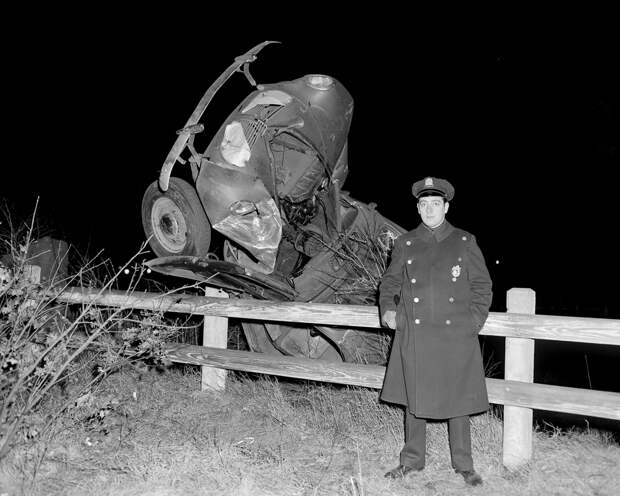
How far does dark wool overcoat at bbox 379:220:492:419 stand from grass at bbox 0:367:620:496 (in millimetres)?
530

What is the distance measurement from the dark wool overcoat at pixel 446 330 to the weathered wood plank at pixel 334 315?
423 mm

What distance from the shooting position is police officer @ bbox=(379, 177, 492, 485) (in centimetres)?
365

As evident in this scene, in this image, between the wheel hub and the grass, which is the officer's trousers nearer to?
the grass

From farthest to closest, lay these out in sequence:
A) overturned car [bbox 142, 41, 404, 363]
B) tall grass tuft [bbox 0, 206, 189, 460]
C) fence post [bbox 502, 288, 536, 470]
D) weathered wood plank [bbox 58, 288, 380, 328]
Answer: overturned car [bbox 142, 41, 404, 363]
weathered wood plank [bbox 58, 288, 380, 328]
fence post [bbox 502, 288, 536, 470]
tall grass tuft [bbox 0, 206, 189, 460]

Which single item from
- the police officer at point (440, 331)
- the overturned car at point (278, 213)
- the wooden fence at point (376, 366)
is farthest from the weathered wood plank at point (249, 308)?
the police officer at point (440, 331)

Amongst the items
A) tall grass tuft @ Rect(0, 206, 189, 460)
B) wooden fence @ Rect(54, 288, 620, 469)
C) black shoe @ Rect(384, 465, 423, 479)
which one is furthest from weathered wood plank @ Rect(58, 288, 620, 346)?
black shoe @ Rect(384, 465, 423, 479)

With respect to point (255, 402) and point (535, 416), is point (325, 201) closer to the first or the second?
point (255, 402)

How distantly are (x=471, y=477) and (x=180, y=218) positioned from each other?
317 centimetres

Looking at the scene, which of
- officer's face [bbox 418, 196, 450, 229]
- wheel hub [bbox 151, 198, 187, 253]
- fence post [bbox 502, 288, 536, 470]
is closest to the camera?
officer's face [bbox 418, 196, 450, 229]

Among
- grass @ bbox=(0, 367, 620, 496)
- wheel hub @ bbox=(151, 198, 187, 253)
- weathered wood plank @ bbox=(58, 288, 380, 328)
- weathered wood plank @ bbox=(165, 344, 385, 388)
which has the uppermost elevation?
wheel hub @ bbox=(151, 198, 187, 253)

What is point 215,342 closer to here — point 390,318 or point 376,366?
point 376,366

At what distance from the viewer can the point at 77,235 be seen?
1930 centimetres

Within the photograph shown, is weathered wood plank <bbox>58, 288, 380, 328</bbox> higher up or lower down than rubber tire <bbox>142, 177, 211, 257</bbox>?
lower down

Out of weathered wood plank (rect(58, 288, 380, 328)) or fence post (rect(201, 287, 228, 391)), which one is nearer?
weathered wood plank (rect(58, 288, 380, 328))
